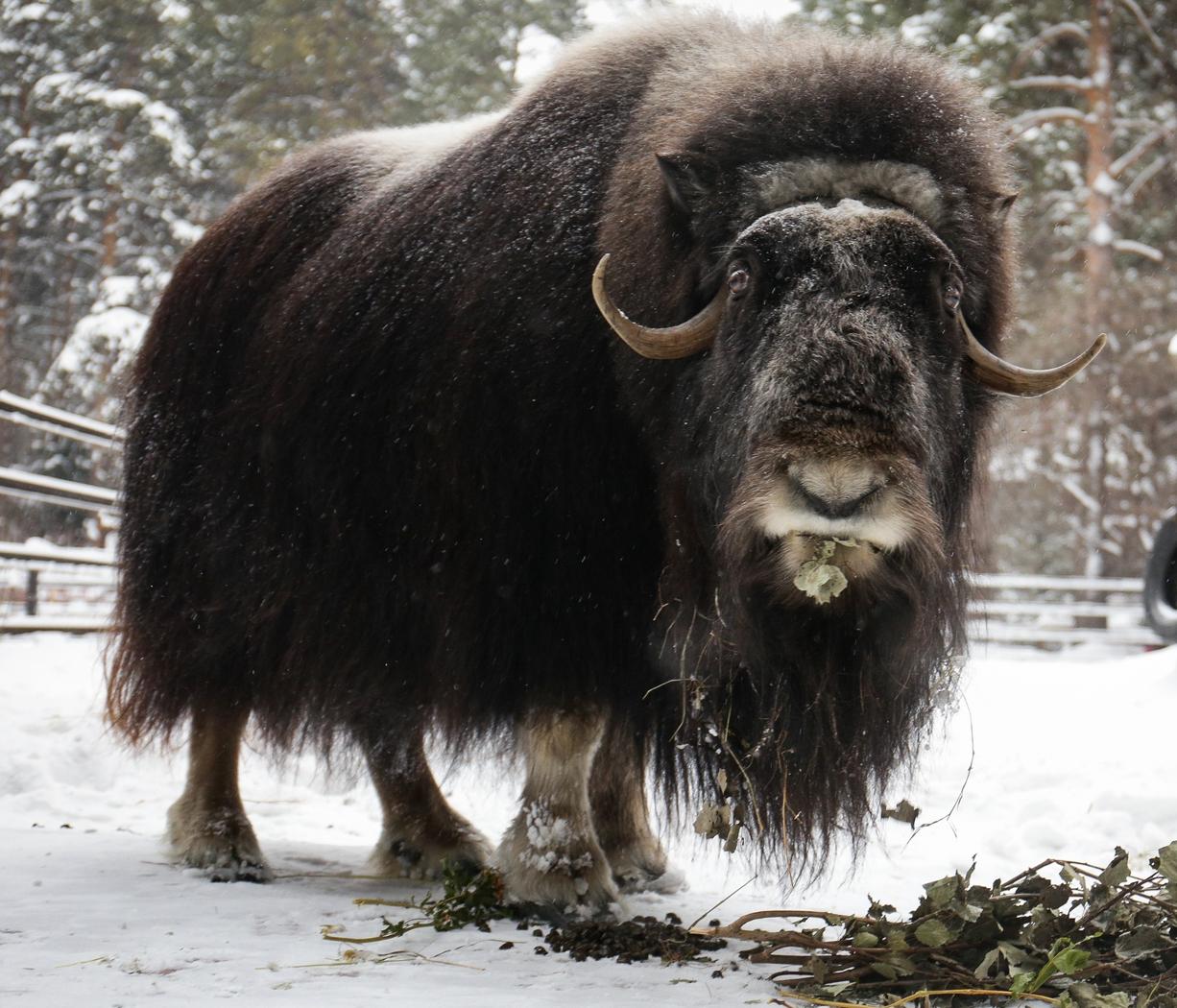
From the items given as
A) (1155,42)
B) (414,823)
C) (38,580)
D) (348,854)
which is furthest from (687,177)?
(1155,42)

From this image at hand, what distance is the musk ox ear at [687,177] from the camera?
294 centimetres

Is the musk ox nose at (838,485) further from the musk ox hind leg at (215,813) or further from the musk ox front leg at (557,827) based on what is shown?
the musk ox hind leg at (215,813)

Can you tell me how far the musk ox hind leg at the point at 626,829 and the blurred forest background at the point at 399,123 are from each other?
1146cm

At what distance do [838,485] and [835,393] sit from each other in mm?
219

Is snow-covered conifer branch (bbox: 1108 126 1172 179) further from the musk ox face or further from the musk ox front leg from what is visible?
the musk ox front leg

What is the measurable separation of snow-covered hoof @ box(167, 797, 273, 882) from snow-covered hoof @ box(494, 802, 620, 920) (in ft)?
2.65

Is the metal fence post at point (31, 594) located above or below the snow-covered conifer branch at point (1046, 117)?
below

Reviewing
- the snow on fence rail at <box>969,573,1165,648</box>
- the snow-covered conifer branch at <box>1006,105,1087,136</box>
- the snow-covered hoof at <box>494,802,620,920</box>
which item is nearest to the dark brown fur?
the snow-covered hoof at <box>494,802,620,920</box>

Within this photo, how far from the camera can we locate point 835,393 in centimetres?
242

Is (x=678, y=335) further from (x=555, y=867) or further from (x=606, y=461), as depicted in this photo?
(x=555, y=867)

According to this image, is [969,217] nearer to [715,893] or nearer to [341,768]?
[715,893]

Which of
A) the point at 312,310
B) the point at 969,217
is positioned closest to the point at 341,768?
the point at 312,310

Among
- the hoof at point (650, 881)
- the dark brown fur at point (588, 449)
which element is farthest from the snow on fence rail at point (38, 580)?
the hoof at point (650, 881)

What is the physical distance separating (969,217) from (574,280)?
891 mm
